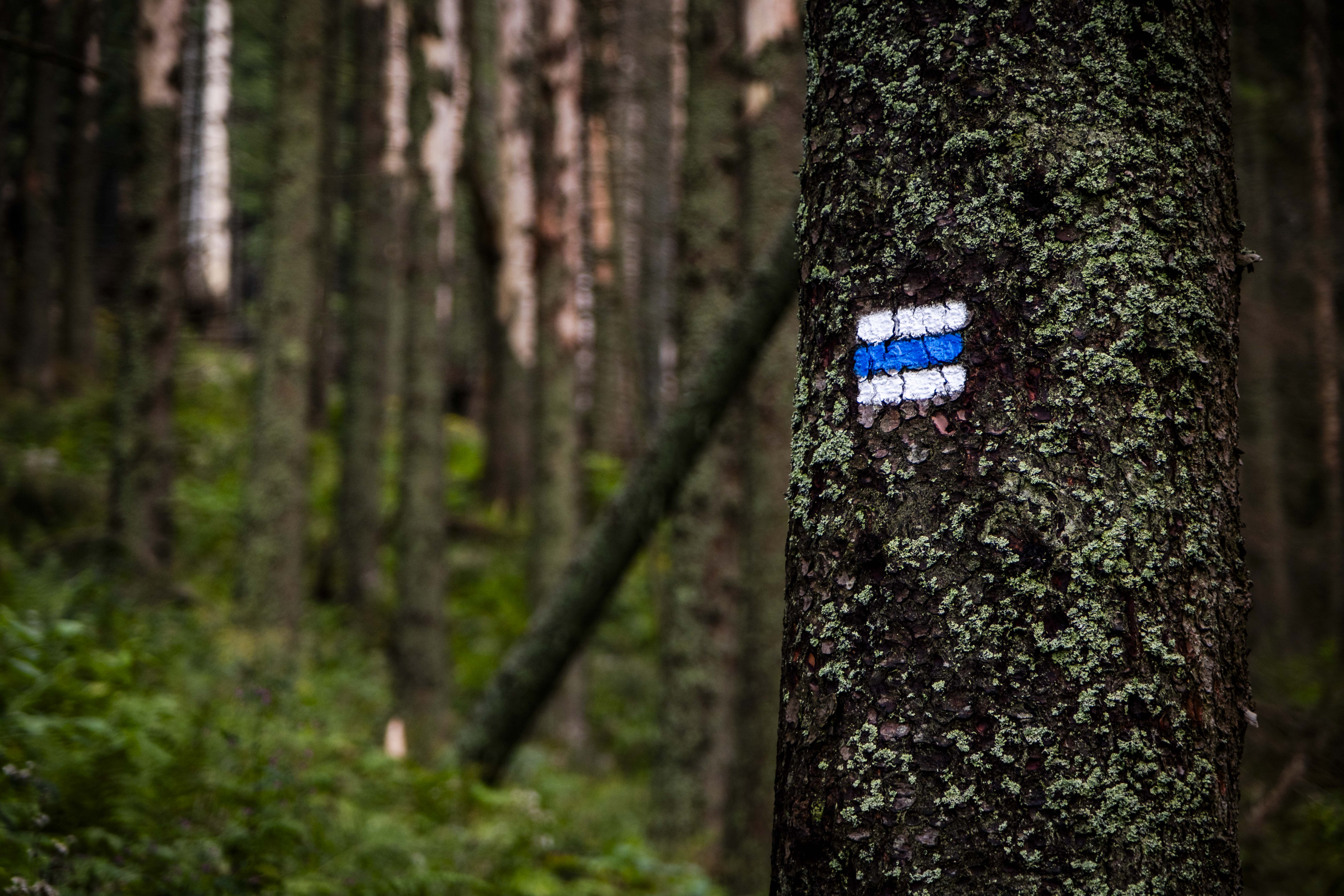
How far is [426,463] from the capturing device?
7.79m

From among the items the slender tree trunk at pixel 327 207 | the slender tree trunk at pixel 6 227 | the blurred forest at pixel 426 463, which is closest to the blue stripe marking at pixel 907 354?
the blurred forest at pixel 426 463

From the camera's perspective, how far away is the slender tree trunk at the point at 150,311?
7.34 m

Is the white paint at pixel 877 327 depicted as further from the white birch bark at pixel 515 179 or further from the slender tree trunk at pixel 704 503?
the white birch bark at pixel 515 179

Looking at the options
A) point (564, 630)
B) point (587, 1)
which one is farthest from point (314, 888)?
point (587, 1)

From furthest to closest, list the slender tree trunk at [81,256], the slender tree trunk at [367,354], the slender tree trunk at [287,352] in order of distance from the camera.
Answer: the slender tree trunk at [81,256], the slender tree trunk at [367,354], the slender tree trunk at [287,352]

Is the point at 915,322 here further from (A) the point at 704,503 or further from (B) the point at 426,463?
(B) the point at 426,463

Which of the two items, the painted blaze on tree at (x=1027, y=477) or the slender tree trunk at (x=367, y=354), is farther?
the slender tree trunk at (x=367, y=354)

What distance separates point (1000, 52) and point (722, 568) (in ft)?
16.3

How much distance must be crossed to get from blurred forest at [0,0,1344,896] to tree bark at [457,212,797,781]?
1.22 ft

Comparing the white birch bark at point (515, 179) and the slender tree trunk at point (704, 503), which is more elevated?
the white birch bark at point (515, 179)

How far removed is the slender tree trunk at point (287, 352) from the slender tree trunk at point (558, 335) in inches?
96.2

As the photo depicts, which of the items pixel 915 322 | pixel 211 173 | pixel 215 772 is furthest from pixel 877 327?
pixel 211 173

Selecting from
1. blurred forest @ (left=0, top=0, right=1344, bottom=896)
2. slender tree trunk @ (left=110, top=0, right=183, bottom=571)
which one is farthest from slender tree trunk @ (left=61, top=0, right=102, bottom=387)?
slender tree trunk @ (left=110, top=0, right=183, bottom=571)

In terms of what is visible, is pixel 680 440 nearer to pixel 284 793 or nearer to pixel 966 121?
pixel 284 793
